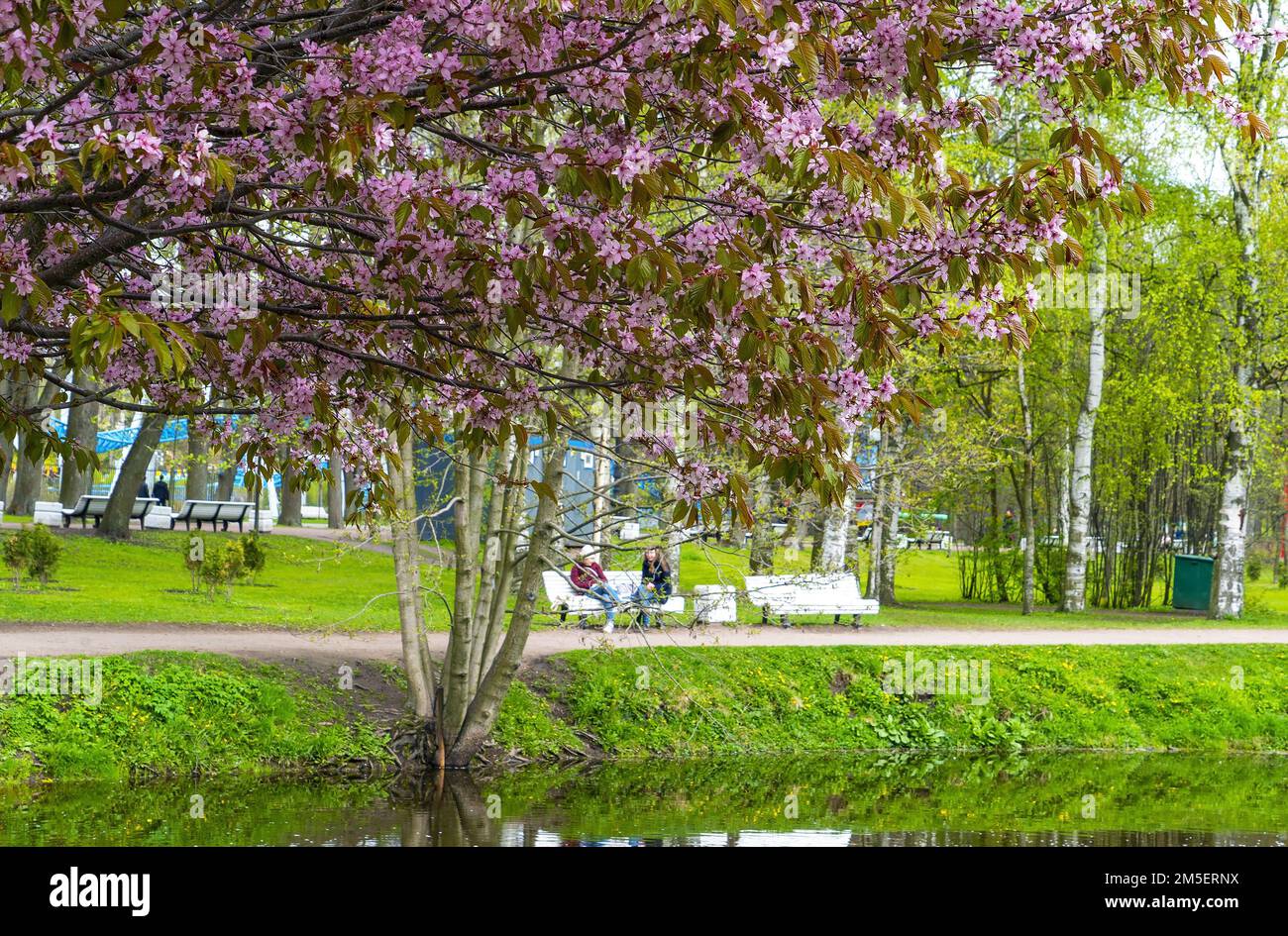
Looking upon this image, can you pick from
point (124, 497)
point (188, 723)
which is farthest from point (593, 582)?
point (124, 497)

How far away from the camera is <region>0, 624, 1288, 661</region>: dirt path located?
14070 mm

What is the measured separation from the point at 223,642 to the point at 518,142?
10.3 metres

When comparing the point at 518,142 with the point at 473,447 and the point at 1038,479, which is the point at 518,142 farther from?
the point at 1038,479

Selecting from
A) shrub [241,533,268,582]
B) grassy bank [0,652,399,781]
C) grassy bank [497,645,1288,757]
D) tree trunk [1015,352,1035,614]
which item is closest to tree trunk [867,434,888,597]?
tree trunk [1015,352,1035,614]

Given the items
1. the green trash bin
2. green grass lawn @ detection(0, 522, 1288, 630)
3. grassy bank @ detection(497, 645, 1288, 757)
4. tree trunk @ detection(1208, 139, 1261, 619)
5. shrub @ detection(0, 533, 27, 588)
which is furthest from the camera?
the green trash bin

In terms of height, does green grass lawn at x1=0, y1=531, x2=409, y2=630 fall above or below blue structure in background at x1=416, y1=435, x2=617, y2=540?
below

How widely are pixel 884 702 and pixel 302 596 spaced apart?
32.4 feet

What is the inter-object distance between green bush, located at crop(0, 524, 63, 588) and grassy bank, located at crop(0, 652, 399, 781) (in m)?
7.19

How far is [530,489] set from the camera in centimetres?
1591

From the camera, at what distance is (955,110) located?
5.23 m

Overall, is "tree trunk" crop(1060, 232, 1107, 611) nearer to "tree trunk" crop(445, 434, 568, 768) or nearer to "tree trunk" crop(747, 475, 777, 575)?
"tree trunk" crop(747, 475, 777, 575)

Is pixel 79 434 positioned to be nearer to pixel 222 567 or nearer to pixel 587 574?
pixel 222 567

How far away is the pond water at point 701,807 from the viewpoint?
1030 centimetres
